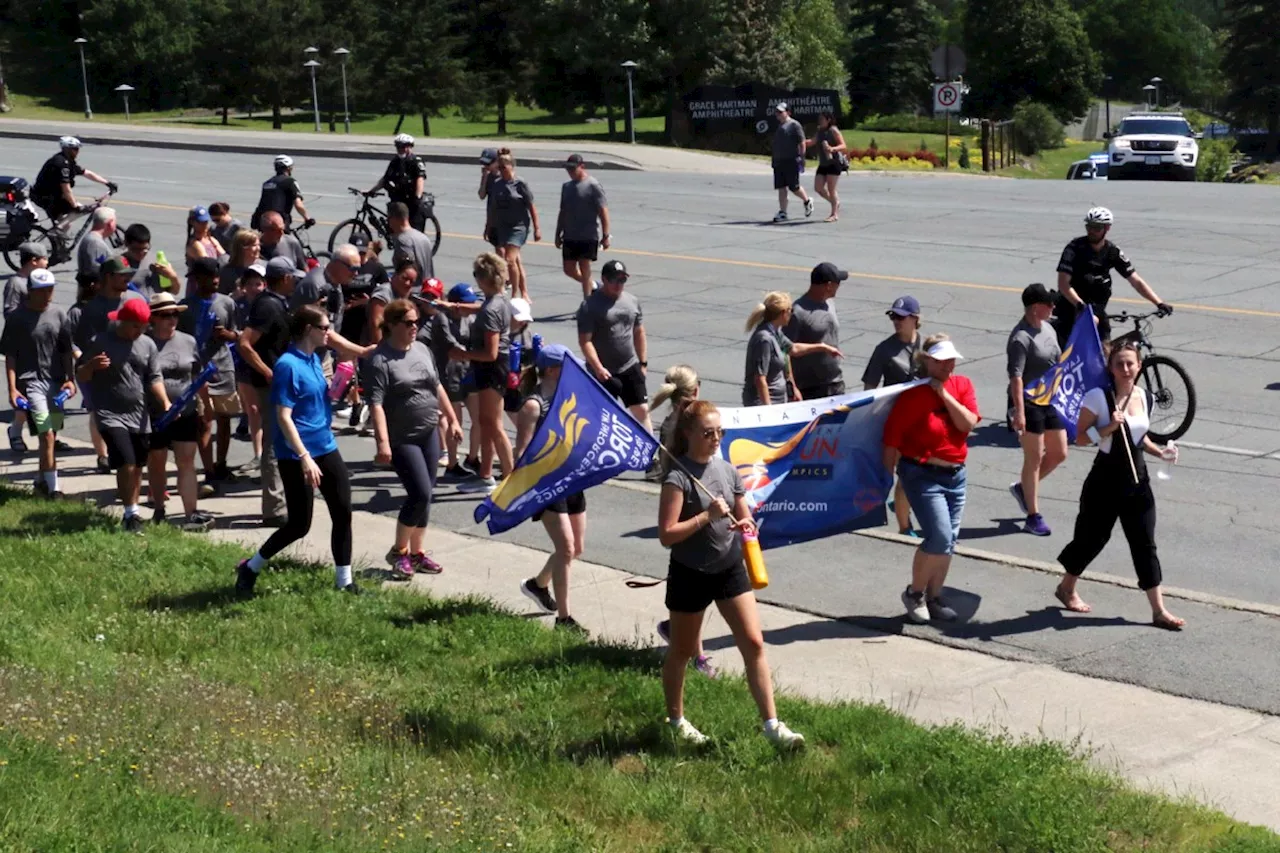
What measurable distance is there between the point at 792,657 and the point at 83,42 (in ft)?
262

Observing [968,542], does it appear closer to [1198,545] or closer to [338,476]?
[1198,545]


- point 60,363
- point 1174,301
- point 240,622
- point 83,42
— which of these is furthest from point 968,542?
point 83,42

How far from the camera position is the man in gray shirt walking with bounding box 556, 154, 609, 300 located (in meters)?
20.1

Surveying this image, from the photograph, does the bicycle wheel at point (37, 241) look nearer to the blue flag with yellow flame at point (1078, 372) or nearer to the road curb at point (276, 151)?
the road curb at point (276, 151)

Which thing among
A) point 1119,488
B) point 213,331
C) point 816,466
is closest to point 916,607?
point 816,466

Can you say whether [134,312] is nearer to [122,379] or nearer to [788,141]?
[122,379]

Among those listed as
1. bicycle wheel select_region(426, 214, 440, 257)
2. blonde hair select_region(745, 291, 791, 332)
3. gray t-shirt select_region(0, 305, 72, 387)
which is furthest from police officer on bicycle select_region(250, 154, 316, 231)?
blonde hair select_region(745, 291, 791, 332)

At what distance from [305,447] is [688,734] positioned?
136 inches

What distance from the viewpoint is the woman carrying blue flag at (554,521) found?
384 inches

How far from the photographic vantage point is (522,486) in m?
9.21

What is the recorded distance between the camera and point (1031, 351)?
12336 millimetres

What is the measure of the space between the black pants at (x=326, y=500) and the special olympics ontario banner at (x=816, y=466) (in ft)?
→ 8.17

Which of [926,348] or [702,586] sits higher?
[926,348]

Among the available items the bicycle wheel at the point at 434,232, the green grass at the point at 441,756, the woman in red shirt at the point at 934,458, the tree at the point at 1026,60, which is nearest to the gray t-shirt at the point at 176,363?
the green grass at the point at 441,756
